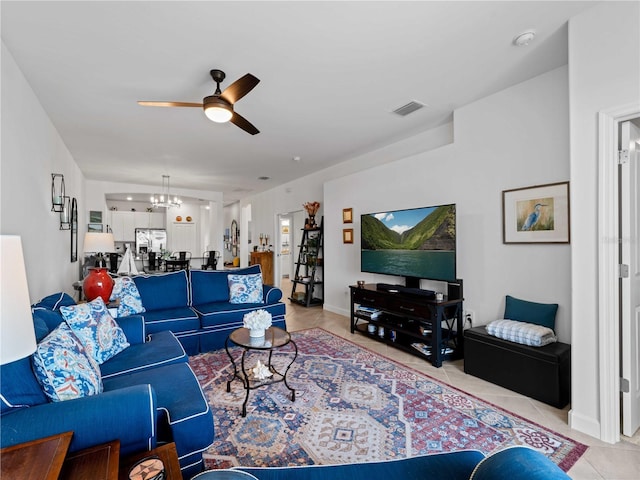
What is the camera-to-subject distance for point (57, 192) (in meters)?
3.90

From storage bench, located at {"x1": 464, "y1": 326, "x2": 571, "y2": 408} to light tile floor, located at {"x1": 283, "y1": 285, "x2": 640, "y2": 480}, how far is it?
2.7 inches

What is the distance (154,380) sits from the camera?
193 cm

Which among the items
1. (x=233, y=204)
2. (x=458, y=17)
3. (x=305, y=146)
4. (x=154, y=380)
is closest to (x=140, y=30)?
(x=458, y=17)

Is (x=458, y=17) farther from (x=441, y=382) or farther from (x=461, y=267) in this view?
(x=441, y=382)

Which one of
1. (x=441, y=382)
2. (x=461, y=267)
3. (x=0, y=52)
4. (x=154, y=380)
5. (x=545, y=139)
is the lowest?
(x=441, y=382)

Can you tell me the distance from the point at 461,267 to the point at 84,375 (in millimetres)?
3512

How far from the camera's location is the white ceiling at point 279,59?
2.04 metres

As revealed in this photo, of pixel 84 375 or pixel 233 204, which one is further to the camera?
pixel 233 204

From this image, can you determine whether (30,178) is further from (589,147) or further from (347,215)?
(589,147)

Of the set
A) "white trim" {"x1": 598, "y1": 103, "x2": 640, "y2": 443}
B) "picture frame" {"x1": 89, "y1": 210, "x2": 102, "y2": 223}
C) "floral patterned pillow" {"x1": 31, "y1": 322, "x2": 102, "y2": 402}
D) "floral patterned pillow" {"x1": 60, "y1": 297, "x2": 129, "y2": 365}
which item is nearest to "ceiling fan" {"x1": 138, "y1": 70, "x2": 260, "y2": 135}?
"floral patterned pillow" {"x1": 60, "y1": 297, "x2": 129, "y2": 365}

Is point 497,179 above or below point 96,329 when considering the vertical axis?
above

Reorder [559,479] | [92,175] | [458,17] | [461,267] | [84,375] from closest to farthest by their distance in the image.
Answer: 1. [559,479]
2. [84,375]
3. [458,17]
4. [461,267]
5. [92,175]

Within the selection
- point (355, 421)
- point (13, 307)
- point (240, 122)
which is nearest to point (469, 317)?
point (355, 421)

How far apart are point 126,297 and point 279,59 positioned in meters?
2.94
